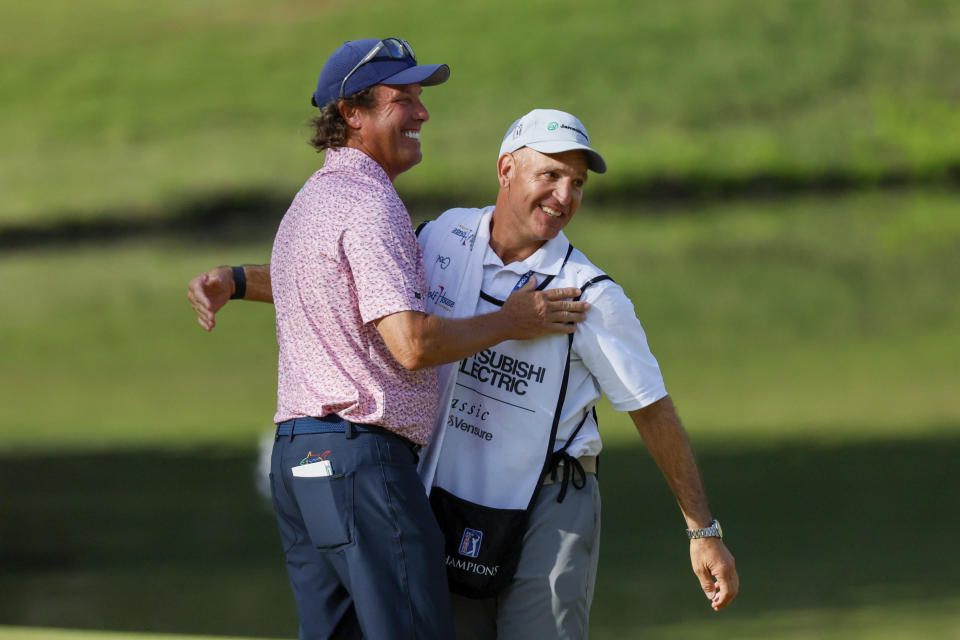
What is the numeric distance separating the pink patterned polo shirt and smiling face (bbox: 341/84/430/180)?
73 millimetres

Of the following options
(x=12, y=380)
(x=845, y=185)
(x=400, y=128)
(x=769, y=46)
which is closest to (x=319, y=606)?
(x=400, y=128)

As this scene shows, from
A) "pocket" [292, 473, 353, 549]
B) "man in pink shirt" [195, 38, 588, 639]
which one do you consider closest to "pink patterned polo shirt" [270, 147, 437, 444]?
"man in pink shirt" [195, 38, 588, 639]

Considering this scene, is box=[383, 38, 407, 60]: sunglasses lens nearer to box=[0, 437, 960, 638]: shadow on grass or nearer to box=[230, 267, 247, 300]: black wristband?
box=[230, 267, 247, 300]: black wristband

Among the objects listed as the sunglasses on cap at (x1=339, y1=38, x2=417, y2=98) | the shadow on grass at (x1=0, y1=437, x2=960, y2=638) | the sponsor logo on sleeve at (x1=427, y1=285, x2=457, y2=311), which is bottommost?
the shadow on grass at (x1=0, y1=437, x2=960, y2=638)

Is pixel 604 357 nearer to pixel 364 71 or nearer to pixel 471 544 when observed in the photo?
pixel 471 544

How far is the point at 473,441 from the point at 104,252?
18.6 meters

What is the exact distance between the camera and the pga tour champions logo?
2400 millimetres

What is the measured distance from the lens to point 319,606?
229 cm

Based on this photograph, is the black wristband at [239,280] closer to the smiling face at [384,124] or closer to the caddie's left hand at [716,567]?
the smiling face at [384,124]

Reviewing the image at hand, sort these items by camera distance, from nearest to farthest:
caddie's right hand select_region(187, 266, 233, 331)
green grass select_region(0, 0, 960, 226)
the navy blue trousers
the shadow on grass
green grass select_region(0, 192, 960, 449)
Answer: the navy blue trousers, caddie's right hand select_region(187, 266, 233, 331), the shadow on grass, green grass select_region(0, 192, 960, 449), green grass select_region(0, 0, 960, 226)

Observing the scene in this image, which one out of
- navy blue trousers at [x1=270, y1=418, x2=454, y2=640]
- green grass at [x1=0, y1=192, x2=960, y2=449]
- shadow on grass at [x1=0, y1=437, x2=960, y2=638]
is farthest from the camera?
green grass at [x1=0, y1=192, x2=960, y2=449]

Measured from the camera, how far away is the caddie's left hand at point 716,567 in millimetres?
2445

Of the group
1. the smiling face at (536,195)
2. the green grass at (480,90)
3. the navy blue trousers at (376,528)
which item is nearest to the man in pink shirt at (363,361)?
the navy blue trousers at (376,528)

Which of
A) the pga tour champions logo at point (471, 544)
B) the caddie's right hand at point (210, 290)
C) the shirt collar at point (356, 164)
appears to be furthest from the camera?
the caddie's right hand at point (210, 290)
